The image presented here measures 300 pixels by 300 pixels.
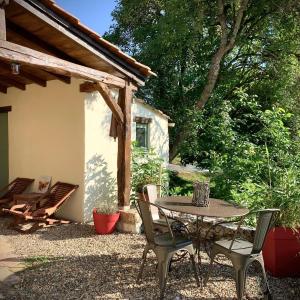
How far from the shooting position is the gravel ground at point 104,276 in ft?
13.2

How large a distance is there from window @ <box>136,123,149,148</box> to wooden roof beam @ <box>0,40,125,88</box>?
2.63 metres

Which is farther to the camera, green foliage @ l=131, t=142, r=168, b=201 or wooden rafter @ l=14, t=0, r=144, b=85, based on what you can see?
green foliage @ l=131, t=142, r=168, b=201

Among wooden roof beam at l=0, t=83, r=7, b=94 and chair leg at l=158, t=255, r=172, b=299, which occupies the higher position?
wooden roof beam at l=0, t=83, r=7, b=94

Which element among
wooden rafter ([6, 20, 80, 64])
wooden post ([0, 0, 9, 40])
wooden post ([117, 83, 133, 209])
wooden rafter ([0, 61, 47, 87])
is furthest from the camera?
wooden rafter ([0, 61, 47, 87])

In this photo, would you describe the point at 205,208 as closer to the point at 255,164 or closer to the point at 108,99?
the point at 108,99

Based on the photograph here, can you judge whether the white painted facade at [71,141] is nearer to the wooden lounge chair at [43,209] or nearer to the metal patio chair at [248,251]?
the wooden lounge chair at [43,209]

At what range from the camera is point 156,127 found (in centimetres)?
971

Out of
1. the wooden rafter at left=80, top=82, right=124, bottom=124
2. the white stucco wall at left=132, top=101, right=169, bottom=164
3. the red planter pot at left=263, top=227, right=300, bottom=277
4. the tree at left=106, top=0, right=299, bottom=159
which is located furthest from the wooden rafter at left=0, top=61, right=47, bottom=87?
the red planter pot at left=263, top=227, right=300, bottom=277

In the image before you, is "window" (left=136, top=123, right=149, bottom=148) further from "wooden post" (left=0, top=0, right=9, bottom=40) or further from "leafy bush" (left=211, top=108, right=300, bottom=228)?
"wooden post" (left=0, top=0, right=9, bottom=40)

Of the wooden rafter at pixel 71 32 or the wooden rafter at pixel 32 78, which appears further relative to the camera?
the wooden rafter at pixel 32 78

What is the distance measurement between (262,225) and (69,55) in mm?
4388

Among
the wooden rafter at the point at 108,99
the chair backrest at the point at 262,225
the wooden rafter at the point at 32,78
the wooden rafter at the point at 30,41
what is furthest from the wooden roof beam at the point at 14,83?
the chair backrest at the point at 262,225

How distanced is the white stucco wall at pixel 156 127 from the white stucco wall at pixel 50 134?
5.68 feet

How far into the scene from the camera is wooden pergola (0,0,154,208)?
16.2 ft
